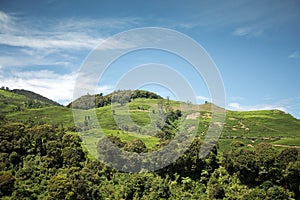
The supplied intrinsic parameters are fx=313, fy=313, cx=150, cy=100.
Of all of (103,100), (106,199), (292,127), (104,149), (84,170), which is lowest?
(106,199)

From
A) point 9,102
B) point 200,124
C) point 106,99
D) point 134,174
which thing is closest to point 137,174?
point 134,174

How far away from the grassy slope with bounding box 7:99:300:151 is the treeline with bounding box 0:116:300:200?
35.2 ft

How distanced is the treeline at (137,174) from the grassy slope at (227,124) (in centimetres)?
1073

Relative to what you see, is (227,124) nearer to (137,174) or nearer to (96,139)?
(96,139)

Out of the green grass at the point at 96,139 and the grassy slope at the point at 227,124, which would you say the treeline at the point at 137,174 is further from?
the grassy slope at the point at 227,124

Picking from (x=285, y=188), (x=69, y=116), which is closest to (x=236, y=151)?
(x=285, y=188)

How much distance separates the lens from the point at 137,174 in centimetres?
3666

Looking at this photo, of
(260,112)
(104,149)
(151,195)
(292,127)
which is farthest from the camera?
(260,112)

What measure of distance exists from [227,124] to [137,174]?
41.9 meters

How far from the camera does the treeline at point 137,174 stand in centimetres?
3189

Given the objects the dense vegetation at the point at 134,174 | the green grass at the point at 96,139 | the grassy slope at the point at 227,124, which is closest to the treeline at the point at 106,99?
the grassy slope at the point at 227,124

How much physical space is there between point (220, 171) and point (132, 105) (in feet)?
227

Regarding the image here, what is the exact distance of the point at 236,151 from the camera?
35.1 metres

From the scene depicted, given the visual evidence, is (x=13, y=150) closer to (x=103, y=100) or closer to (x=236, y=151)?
(x=236, y=151)
